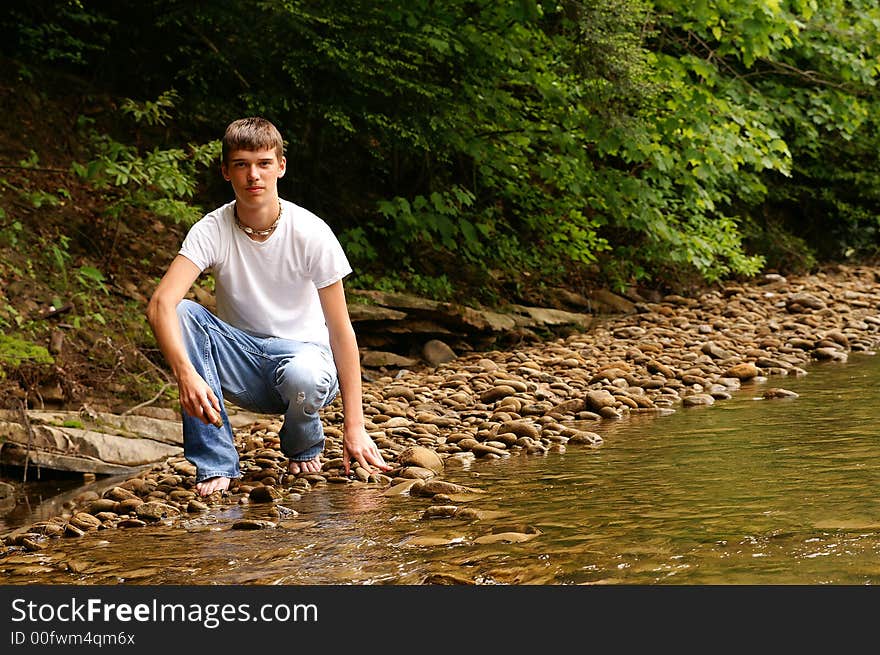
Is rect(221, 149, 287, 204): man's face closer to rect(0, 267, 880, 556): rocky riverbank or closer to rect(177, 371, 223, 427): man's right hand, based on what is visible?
rect(177, 371, 223, 427): man's right hand

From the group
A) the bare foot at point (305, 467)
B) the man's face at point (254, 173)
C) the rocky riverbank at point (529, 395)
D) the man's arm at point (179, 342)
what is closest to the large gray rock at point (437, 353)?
the rocky riverbank at point (529, 395)

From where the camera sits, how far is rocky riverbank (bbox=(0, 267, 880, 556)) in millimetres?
3705

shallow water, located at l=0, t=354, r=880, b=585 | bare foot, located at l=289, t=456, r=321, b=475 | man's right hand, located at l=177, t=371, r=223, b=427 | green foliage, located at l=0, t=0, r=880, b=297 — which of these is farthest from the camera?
green foliage, located at l=0, t=0, r=880, b=297

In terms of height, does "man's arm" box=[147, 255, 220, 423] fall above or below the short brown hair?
below

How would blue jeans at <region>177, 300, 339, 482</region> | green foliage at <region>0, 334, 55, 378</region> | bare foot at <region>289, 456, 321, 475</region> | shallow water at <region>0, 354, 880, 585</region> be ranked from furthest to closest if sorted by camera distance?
green foliage at <region>0, 334, 55, 378</region> < bare foot at <region>289, 456, 321, 475</region> < blue jeans at <region>177, 300, 339, 482</region> < shallow water at <region>0, 354, 880, 585</region>

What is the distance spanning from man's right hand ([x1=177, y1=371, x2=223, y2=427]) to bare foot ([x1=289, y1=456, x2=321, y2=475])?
0.78 m

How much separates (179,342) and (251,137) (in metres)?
0.76

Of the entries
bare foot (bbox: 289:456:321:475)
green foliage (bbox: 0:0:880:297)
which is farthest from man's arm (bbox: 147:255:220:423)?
green foliage (bbox: 0:0:880:297)

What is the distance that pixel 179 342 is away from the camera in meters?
3.49

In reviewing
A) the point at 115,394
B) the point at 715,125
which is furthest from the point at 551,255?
the point at 115,394

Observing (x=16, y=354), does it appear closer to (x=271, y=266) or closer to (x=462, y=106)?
(x=271, y=266)

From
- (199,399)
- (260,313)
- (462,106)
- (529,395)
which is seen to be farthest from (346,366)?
(462,106)

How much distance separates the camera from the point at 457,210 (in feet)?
29.1

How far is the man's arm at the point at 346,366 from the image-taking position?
145 inches
